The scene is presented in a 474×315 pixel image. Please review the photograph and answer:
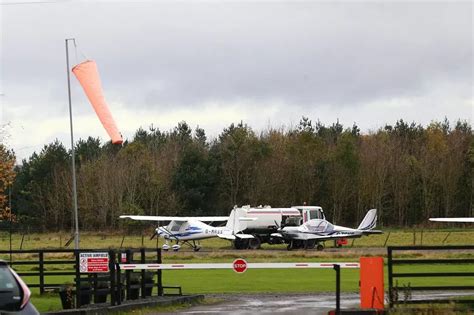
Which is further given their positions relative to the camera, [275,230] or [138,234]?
[138,234]

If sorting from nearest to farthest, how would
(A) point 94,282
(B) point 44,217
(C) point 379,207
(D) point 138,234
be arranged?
(A) point 94,282, (D) point 138,234, (C) point 379,207, (B) point 44,217

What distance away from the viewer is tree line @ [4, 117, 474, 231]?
337 ft

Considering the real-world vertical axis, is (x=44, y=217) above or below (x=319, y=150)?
below

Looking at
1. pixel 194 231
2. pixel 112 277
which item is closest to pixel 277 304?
pixel 112 277

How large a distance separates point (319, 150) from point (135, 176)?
66.7 feet

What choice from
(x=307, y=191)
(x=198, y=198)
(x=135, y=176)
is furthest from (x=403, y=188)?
(x=135, y=176)

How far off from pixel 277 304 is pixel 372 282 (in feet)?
15.8

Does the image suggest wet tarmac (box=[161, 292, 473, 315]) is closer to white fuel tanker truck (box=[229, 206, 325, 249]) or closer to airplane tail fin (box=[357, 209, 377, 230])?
white fuel tanker truck (box=[229, 206, 325, 249])

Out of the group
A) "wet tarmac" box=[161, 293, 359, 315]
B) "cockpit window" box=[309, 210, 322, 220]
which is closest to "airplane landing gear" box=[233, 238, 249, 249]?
"cockpit window" box=[309, 210, 322, 220]

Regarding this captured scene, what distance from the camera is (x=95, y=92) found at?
33844mm

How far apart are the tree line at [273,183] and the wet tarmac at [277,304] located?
76.3 metres

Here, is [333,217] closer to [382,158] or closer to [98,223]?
[382,158]

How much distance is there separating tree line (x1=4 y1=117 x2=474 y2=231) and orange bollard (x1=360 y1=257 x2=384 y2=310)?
83.3 meters

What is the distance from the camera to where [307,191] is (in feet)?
338
